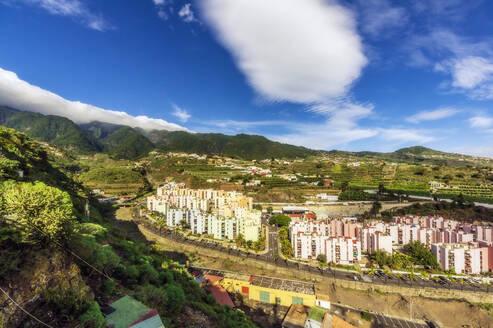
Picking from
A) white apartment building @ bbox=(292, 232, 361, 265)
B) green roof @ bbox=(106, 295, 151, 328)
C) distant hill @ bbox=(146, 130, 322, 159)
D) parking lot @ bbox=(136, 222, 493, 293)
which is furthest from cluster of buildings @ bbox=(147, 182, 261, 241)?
Answer: distant hill @ bbox=(146, 130, 322, 159)

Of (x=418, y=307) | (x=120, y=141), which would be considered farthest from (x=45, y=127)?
(x=418, y=307)

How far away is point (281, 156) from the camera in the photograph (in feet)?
333

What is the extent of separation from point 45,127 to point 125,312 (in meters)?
157

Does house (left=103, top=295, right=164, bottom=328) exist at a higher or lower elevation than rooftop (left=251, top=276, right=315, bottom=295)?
higher

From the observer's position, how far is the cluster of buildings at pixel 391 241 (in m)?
18.4

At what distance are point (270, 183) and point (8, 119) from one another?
162 metres

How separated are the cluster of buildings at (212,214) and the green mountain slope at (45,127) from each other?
3641 inches

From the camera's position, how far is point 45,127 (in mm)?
118438

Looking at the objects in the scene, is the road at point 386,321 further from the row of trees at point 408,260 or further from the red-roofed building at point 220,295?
the red-roofed building at point 220,295

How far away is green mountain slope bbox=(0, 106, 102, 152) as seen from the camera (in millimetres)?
108312

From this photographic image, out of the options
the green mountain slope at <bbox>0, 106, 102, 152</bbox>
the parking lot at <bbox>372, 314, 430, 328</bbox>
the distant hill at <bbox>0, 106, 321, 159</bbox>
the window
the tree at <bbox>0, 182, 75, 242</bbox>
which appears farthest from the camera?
the green mountain slope at <bbox>0, 106, 102, 152</bbox>

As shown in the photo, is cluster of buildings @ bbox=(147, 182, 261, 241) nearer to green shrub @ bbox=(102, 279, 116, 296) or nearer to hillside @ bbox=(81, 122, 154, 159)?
green shrub @ bbox=(102, 279, 116, 296)

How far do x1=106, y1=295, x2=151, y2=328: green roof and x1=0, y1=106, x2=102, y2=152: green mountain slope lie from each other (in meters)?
119

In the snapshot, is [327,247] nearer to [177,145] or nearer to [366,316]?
[366,316]
